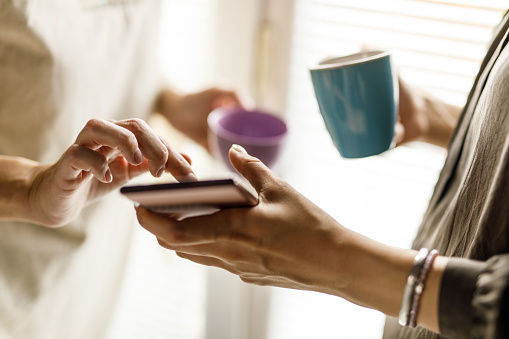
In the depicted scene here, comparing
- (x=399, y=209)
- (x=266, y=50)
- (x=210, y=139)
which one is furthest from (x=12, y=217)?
(x=399, y=209)

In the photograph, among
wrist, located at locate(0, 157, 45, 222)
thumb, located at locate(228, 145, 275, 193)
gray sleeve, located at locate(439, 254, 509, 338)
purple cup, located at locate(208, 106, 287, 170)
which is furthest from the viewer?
purple cup, located at locate(208, 106, 287, 170)

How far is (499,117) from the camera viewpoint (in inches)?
19.8

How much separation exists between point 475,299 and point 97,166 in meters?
0.40

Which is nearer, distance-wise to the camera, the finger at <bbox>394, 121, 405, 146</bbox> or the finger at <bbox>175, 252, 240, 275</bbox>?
the finger at <bbox>175, 252, 240, 275</bbox>

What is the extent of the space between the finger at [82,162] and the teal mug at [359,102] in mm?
299

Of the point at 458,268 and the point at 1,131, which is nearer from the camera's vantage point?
the point at 458,268

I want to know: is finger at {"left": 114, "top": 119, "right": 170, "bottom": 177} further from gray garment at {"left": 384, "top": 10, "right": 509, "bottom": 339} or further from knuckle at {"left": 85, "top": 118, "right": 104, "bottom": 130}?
gray garment at {"left": 384, "top": 10, "right": 509, "bottom": 339}

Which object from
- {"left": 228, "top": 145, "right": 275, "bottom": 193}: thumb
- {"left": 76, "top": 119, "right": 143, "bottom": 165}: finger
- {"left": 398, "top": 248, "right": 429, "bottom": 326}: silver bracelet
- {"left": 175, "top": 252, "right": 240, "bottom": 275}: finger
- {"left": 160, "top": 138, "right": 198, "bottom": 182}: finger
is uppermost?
{"left": 76, "top": 119, "right": 143, "bottom": 165}: finger

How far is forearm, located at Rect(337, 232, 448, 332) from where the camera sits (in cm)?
47

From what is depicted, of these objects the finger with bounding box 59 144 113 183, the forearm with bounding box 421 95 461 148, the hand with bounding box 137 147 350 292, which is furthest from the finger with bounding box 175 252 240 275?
the forearm with bounding box 421 95 461 148

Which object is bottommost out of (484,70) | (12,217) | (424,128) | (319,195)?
(319,195)

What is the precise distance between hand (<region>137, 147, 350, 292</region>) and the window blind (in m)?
0.44

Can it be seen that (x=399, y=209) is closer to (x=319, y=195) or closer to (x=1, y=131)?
(x=319, y=195)

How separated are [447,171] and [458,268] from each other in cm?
24
